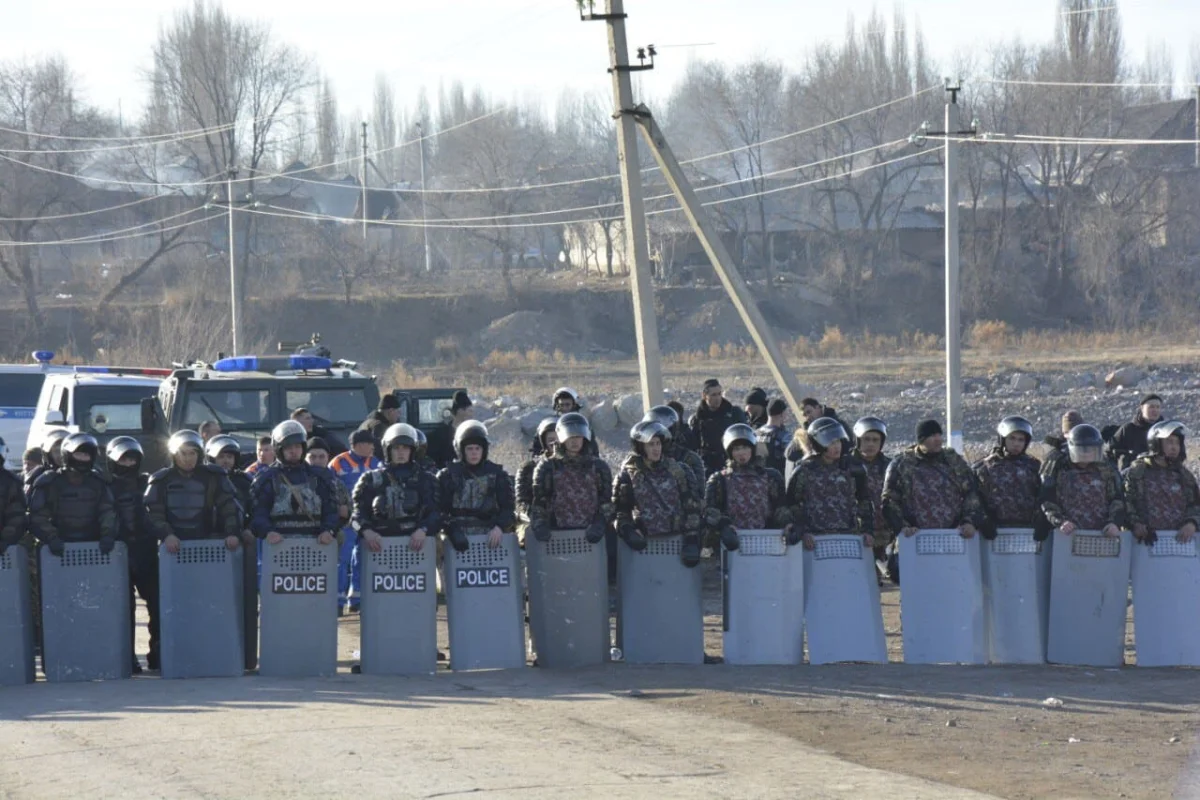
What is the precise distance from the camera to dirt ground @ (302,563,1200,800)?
8.41 m

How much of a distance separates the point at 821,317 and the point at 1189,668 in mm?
56918

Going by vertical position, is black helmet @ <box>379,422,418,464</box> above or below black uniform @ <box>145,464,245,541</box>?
above

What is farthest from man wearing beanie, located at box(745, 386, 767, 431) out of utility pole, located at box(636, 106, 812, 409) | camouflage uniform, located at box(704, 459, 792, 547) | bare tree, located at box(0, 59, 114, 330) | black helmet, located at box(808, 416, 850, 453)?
bare tree, located at box(0, 59, 114, 330)

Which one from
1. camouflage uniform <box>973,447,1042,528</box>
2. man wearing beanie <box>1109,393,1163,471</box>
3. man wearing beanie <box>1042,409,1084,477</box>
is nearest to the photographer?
camouflage uniform <box>973,447,1042,528</box>

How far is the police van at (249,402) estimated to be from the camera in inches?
676

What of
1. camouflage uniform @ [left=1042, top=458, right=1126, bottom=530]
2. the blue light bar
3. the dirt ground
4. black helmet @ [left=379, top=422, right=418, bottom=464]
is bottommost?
the dirt ground

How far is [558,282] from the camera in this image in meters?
72.5

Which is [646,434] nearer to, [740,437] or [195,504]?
[740,437]

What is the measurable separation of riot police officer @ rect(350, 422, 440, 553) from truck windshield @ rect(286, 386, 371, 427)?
6.05 m

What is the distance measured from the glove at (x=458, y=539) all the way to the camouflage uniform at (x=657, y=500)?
44.4 inches

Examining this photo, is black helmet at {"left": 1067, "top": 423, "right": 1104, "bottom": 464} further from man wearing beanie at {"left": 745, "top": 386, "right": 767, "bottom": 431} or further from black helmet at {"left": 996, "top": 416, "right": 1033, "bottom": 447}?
man wearing beanie at {"left": 745, "top": 386, "right": 767, "bottom": 431}

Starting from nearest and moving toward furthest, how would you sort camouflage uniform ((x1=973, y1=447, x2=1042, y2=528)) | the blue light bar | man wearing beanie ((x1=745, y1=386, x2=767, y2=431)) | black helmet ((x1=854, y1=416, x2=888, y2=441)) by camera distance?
camouflage uniform ((x1=973, y1=447, x2=1042, y2=528)), black helmet ((x1=854, y1=416, x2=888, y2=441)), man wearing beanie ((x1=745, y1=386, x2=767, y2=431)), the blue light bar

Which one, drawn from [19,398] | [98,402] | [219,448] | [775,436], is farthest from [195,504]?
[19,398]

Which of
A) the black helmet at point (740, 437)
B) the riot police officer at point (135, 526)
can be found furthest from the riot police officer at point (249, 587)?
the black helmet at point (740, 437)
